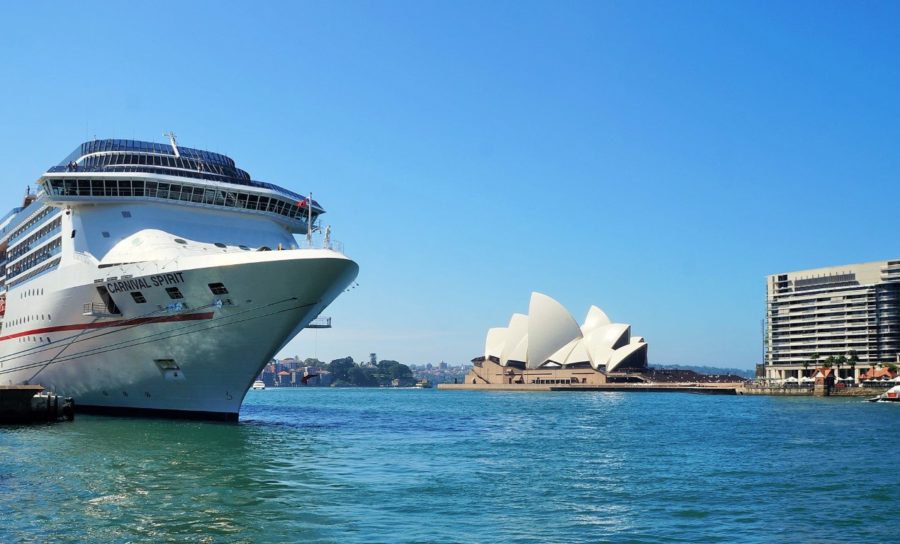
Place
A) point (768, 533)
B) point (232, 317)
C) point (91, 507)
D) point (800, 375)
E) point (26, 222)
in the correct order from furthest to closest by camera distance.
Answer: point (800, 375), point (26, 222), point (232, 317), point (91, 507), point (768, 533)

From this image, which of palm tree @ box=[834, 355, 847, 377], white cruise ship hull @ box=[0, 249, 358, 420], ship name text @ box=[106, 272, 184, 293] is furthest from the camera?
palm tree @ box=[834, 355, 847, 377]

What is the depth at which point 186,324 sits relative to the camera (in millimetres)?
36156

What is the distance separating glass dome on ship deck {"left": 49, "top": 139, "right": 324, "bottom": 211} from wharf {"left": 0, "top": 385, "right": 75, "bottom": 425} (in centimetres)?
1095

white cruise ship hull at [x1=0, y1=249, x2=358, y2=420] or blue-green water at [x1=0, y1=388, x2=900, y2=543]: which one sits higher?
white cruise ship hull at [x1=0, y1=249, x2=358, y2=420]

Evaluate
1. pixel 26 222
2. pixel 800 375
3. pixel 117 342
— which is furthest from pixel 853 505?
pixel 800 375

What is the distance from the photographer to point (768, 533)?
1717cm

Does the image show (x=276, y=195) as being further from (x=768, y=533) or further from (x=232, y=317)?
(x=768, y=533)

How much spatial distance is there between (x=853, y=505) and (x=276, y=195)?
31.4 meters

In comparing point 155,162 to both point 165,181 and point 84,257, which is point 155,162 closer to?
point 165,181

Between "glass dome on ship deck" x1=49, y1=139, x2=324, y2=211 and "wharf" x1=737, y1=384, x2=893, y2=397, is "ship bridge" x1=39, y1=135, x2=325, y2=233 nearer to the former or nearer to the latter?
"glass dome on ship deck" x1=49, y1=139, x2=324, y2=211

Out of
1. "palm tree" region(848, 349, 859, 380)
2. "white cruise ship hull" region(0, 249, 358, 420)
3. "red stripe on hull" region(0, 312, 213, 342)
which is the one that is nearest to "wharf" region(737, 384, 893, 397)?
"palm tree" region(848, 349, 859, 380)

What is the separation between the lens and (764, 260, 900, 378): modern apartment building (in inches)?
6816

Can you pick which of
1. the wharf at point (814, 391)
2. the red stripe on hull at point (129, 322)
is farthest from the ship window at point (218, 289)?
the wharf at point (814, 391)

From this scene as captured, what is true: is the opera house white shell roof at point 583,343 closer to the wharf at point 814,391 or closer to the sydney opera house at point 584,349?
the sydney opera house at point 584,349
